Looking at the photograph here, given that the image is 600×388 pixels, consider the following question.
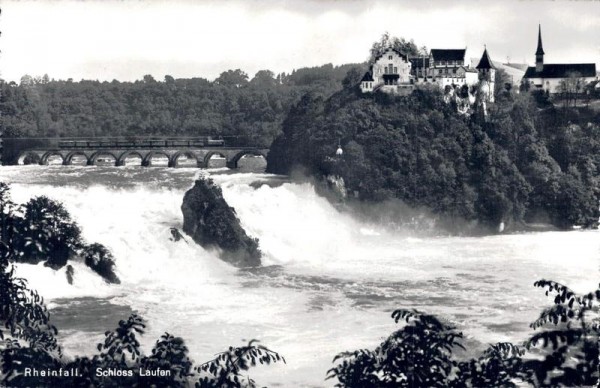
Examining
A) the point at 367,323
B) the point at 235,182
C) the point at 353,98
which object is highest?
the point at 353,98

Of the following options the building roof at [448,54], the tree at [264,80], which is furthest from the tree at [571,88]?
the tree at [264,80]

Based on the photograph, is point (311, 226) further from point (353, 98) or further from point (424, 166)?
point (353, 98)

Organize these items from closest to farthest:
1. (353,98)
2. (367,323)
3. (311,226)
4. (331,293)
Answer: (367,323) < (331,293) < (311,226) < (353,98)

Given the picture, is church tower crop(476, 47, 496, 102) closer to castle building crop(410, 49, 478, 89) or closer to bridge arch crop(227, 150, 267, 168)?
castle building crop(410, 49, 478, 89)

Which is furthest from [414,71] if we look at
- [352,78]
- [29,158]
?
[29,158]

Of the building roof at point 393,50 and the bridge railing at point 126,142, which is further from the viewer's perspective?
the building roof at point 393,50

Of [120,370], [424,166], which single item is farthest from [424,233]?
[120,370]

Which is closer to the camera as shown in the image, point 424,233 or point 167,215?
point 167,215

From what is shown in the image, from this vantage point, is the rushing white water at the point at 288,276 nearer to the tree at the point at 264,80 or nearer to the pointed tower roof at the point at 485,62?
the pointed tower roof at the point at 485,62
